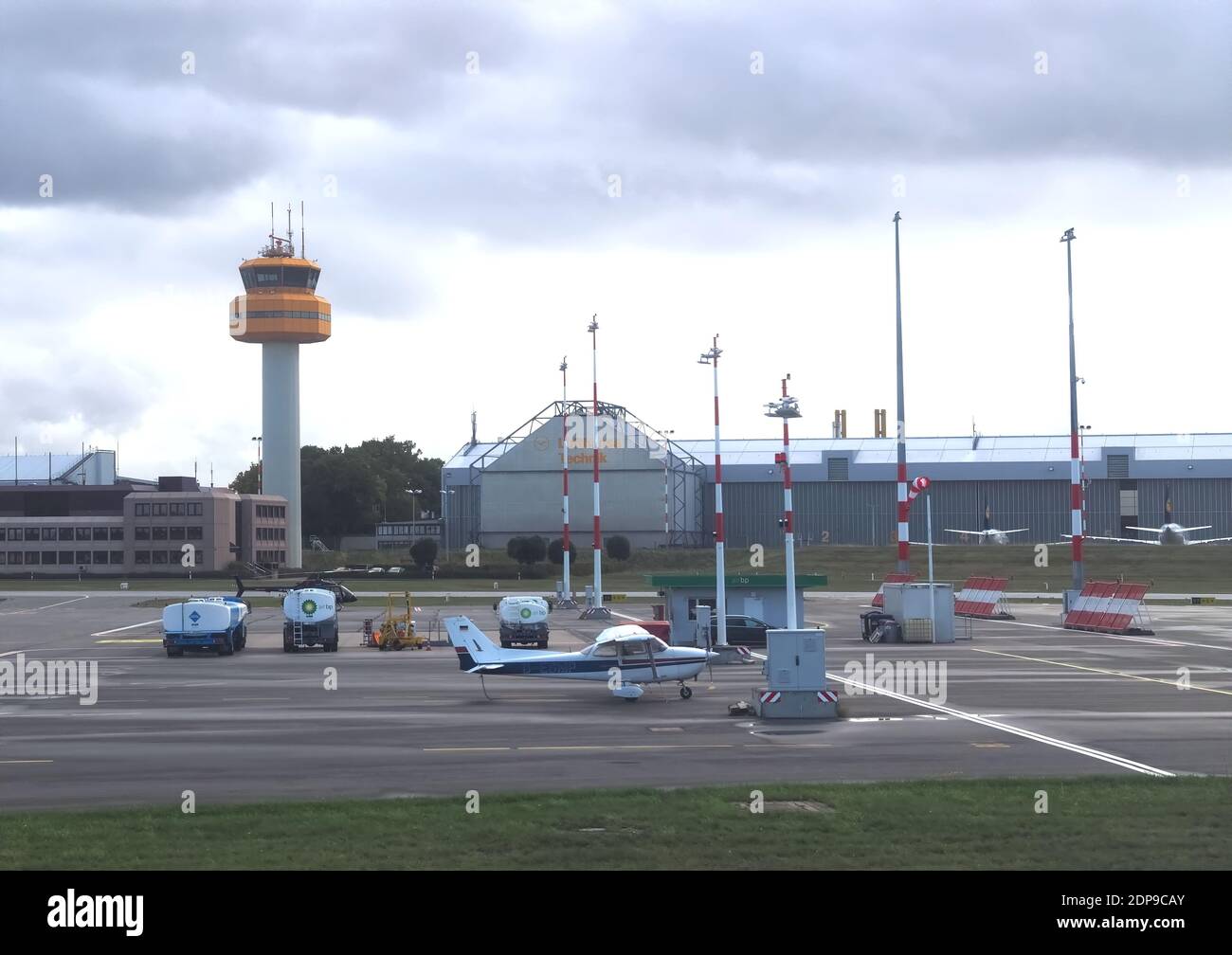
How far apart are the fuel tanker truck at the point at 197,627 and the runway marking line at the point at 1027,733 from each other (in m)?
24.3

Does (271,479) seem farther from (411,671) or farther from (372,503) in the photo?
(411,671)

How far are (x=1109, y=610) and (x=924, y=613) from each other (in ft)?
39.2

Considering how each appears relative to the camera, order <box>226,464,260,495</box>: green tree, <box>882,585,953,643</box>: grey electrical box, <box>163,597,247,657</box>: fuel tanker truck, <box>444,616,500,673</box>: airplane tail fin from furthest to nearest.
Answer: <box>226,464,260,495</box>: green tree → <box>882,585,953,643</box>: grey electrical box → <box>163,597,247,657</box>: fuel tanker truck → <box>444,616,500,673</box>: airplane tail fin

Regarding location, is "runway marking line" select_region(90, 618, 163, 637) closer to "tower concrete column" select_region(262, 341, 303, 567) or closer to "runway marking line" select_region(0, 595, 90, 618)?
"runway marking line" select_region(0, 595, 90, 618)

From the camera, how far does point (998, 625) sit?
205ft

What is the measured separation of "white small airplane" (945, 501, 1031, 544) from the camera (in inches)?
4843

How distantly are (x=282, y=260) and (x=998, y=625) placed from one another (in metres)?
98.0

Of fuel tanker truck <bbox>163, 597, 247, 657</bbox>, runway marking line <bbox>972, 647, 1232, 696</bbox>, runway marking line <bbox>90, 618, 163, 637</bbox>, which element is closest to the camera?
runway marking line <bbox>972, 647, 1232, 696</bbox>

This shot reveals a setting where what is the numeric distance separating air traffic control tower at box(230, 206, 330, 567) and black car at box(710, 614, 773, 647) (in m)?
92.3

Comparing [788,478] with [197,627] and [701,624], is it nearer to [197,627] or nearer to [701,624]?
[701,624]

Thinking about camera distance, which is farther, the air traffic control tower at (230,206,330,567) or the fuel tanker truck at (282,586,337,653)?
the air traffic control tower at (230,206,330,567)

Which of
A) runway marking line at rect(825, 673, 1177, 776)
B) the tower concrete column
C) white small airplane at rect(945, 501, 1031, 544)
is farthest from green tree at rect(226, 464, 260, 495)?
runway marking line at rect(825, 673, 1177, 776)

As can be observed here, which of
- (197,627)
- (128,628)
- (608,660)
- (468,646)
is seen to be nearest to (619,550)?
(128,628)
